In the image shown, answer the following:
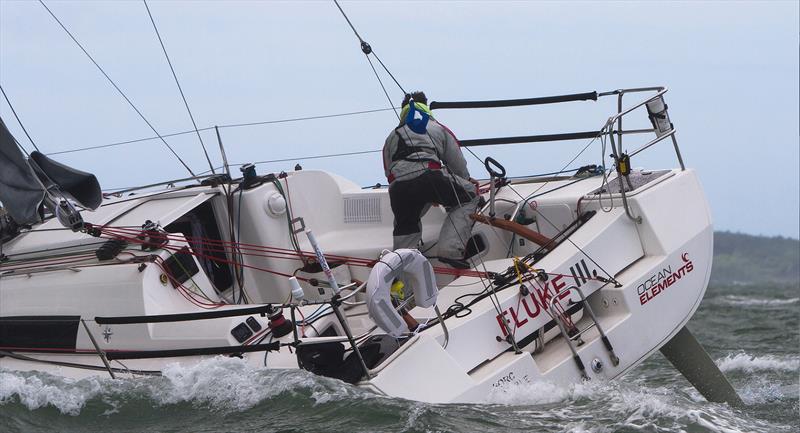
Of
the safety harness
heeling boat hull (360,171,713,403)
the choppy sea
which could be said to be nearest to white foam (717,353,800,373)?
heeling boat hull (360,171,713,403)

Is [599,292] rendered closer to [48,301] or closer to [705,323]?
[48,301]

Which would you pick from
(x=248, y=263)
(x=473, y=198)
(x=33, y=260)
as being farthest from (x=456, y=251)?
(x=33, y=260)

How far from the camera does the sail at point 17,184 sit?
6.47 m

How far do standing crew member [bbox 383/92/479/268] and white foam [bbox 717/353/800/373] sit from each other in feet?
10.5

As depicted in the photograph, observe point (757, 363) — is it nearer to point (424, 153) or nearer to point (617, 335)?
point (617, 335)

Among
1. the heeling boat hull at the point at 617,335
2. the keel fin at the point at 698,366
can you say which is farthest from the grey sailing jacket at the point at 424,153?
the keel fin at the point at 698,366

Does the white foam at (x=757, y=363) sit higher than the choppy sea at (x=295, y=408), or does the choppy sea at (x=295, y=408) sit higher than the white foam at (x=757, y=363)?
the choppy sea at (x=295, y=408)

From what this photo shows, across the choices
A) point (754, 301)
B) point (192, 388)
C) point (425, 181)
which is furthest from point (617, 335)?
point (754, 301)

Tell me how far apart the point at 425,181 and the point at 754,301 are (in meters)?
12.7

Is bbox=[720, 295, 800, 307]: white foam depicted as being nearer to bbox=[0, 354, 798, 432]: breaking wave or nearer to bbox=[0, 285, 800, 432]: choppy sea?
bbox=[0, 285, 800, 432]: choppy sea

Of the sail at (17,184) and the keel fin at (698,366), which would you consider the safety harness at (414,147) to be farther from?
the sail at (17,184)

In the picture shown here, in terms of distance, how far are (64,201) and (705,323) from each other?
9.71 m

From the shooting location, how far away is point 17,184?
6.54 meters

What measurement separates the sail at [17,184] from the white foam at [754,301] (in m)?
13.3
